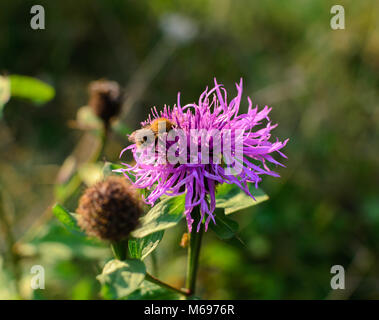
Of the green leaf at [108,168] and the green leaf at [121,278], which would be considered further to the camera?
the green leaf at [108,168]

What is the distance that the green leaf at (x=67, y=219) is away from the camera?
3.35 feet

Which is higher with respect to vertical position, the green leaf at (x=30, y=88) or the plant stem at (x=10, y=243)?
the green leaf at (x=30, y=88)

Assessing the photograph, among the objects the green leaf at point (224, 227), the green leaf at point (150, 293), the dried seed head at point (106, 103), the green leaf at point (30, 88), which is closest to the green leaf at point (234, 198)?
the green leaf at point (224, 227)

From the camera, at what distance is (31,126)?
317 cm

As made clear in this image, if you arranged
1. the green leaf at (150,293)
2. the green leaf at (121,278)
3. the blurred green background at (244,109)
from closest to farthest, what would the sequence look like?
the green leaf at (121,278) < the green leaf at (150,293) < the blurred green background at (244,109)

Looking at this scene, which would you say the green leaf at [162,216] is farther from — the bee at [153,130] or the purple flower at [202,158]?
the bee at [153,130]

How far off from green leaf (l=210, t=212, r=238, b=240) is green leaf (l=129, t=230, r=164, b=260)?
0.14 metres

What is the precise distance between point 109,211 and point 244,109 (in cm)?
240

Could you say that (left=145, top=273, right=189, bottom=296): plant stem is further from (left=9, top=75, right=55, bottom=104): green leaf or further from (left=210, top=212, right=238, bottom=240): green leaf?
(left=9, top=75, right=55, bottom=104): green leaf

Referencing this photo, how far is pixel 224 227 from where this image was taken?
40.0 inches

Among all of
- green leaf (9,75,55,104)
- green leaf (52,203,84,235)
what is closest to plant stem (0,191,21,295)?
green leaf (9,75,55,104)

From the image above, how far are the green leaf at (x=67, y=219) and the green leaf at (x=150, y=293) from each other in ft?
0.73

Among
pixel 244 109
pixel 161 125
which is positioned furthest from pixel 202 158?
pixel 244 109

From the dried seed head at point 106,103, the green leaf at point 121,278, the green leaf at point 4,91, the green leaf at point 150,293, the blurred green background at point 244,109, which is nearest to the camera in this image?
the green leaf at point 121,278
